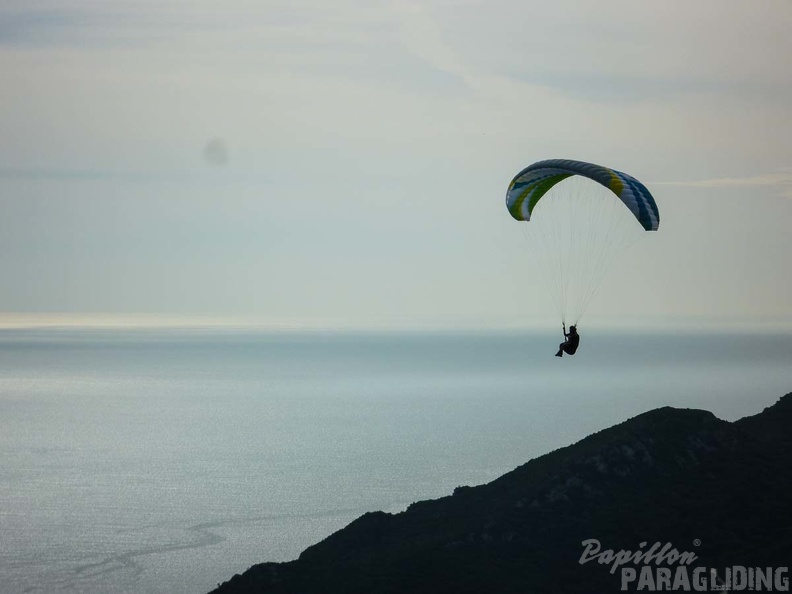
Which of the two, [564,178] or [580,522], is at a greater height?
[564,178]

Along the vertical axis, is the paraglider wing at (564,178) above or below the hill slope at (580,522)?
above

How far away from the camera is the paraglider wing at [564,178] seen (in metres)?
59.9

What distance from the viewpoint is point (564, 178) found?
68562 millimetres

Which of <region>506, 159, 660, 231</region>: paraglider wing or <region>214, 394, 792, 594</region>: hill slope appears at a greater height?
<region>506, 159, 660, 231</region>: paraglider wing

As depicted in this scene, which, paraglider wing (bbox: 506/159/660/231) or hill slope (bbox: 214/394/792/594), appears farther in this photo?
hill slope (bbox: 214/394/792/594)

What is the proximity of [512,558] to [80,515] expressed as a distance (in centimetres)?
10074

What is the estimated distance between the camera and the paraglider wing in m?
59.9

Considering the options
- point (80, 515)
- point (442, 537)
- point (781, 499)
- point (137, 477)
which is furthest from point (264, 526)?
point (781, 499)

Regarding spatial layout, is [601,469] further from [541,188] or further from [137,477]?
[137,477]

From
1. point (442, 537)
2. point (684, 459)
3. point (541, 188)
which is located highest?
point (541, 188)

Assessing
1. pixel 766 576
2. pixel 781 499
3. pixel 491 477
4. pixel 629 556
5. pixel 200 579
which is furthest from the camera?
pixel 491 477

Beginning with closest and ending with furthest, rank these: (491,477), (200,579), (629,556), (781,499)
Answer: (629,556) → (781,499) → (200,579) → (491,477)

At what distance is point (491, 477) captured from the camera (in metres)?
192

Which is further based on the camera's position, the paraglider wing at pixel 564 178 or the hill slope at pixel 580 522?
the hill slope at pixel 580 522
